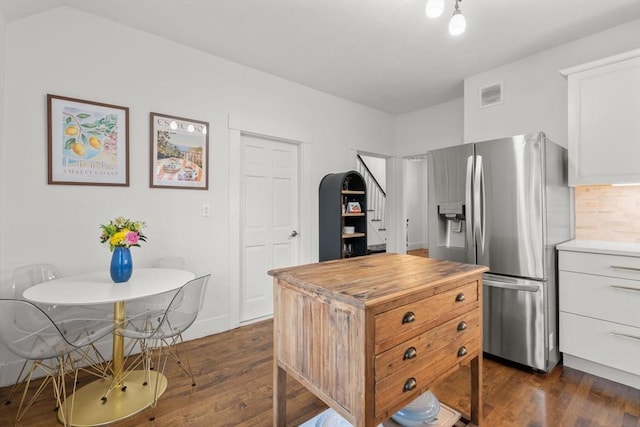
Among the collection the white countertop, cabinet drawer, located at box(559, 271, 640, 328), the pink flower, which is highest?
the pink flower

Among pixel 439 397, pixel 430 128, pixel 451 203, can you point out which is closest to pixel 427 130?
pixel 430 128

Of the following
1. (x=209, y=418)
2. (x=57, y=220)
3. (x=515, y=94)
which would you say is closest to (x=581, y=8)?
(x=515, y=94)

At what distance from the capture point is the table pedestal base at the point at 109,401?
1.79 meters

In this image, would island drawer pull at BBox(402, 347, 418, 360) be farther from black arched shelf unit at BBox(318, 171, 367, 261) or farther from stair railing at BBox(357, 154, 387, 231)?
stair railing at BBox(357, 154, 387, 231)

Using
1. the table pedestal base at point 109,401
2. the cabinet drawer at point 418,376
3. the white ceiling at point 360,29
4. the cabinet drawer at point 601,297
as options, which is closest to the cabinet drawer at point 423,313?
the cabinet drawer at point 418,376

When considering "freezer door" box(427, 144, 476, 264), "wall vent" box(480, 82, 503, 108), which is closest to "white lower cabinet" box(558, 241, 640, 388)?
"freezer door" box(427, 144, 476, 264)

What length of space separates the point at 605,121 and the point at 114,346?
396 centimetres

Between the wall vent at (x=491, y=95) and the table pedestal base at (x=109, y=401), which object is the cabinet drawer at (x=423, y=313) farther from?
the wall vent at (x=491, y=95)

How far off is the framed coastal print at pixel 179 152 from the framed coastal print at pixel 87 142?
0.78 feet

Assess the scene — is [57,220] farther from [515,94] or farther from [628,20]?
→ [628,20]

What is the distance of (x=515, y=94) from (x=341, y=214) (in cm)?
226

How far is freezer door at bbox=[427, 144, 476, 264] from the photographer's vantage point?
2.68m

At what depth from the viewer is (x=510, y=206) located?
2.45 meters

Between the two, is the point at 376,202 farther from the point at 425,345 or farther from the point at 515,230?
the point at 425,345
